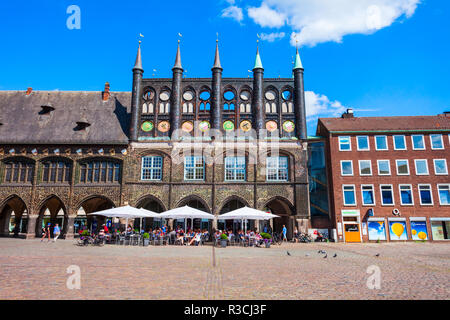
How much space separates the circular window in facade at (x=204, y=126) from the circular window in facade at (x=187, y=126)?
75 cm

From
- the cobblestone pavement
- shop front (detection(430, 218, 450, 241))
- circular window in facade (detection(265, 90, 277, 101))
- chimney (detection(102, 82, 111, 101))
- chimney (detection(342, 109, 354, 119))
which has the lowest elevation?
the cobblestone pavement

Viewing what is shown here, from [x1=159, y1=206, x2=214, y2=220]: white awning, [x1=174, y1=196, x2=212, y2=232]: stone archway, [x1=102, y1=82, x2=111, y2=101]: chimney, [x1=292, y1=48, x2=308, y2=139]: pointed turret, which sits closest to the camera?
[x1=159, y1=206, x2=214, y2=220]: white awning

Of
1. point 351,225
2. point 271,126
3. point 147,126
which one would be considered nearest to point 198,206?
point 147,126

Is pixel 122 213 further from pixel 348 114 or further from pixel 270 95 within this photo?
pixel 348 114

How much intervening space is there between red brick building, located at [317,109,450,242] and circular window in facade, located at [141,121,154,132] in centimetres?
1647

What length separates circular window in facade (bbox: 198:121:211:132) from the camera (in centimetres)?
3106

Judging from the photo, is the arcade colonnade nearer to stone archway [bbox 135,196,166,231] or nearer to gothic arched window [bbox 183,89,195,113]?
stone archway [bbox 135,196,166,231]

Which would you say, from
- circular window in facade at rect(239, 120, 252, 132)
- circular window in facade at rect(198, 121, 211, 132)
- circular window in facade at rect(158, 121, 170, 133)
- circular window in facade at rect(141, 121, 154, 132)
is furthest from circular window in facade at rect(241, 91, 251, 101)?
circular window in facade at rect(141, 121, 154, 132)

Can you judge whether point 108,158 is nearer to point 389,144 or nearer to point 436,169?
point 389,144

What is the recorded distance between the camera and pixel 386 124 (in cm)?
3212

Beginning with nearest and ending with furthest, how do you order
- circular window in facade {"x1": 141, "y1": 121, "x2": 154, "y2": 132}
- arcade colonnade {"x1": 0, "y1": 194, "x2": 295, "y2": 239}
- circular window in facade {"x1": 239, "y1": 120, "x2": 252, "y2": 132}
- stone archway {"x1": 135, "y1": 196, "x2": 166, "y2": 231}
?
arcade colonnade {"x1": 0, "y1": 194, "x2": 295, "y2": 239} < stone archway {"x1": 135, "y1": 196, "x2": 166, "y2": 231} < circular window in facade {"x1": 239, "y1": 120, "x2": 252, "y2": 132} < circular window in facade {"x1": 141, "y1": 121, "x2": 154, "y2": 132}

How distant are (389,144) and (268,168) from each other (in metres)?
11.4

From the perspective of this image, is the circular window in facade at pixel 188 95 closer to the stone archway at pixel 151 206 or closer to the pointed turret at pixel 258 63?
the pointed turret at pixel 258 63

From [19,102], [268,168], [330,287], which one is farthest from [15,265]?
[19,102]
